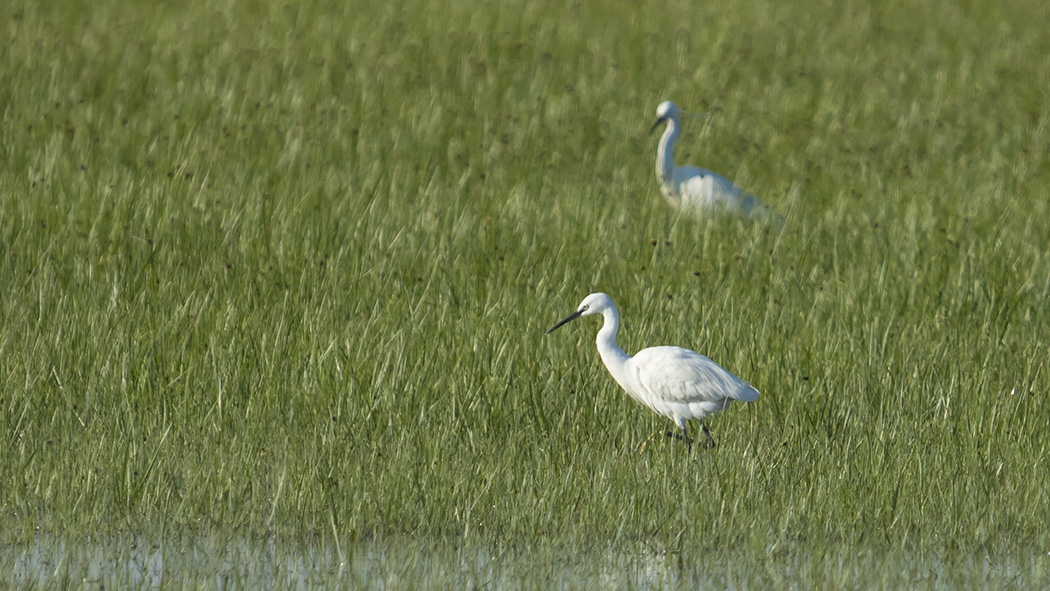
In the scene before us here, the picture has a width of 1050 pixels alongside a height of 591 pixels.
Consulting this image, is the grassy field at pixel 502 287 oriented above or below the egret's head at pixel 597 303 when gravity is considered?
below

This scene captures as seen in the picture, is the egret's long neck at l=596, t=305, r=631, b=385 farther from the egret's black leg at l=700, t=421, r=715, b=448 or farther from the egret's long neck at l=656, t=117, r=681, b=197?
the egret's long neck at l=656, t=117, r=681, b=197

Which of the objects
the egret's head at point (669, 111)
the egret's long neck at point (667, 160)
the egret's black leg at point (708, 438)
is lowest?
the egret's long neck at point (667, 160)

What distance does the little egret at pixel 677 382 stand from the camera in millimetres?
5988

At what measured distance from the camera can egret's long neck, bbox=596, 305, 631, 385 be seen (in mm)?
6316

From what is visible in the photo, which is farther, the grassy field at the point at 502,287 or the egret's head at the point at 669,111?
the egret's head at the point at 669,111

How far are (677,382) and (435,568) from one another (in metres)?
1.85

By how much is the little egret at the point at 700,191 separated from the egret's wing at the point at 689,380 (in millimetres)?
4163

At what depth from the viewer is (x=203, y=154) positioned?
460 inches

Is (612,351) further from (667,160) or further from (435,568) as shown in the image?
(667,160)

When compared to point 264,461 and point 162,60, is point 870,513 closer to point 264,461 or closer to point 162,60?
point 264,461

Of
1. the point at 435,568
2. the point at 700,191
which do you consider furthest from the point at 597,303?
the point at 700,191

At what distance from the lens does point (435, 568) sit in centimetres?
462

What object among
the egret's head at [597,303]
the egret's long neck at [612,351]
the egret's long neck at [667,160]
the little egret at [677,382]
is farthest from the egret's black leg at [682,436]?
the egret's long neck at [667,160]

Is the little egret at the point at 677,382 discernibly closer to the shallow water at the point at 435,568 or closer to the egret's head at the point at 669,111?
the shallow water at the point at 435,568
